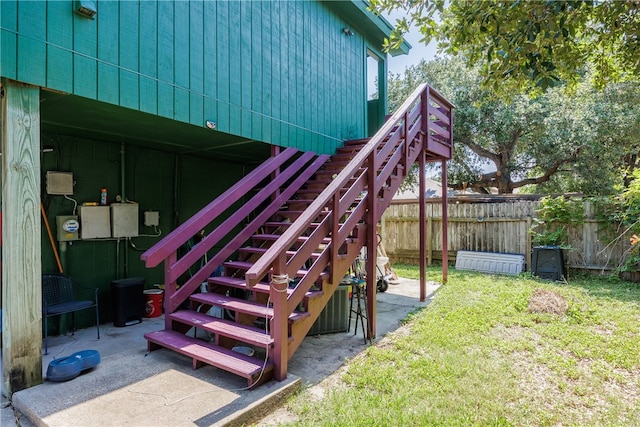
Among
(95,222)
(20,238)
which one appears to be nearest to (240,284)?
(20,238)

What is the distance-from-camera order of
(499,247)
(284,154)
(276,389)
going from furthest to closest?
(499,247), (284,154), (276,389)

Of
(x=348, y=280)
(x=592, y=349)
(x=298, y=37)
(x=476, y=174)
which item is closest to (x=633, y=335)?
(x=592, y=349)

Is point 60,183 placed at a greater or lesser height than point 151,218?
greater

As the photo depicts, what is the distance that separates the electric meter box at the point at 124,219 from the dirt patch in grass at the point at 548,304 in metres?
5.69

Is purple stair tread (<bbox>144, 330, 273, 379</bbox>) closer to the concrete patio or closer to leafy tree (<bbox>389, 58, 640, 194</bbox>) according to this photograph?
the concrete patio

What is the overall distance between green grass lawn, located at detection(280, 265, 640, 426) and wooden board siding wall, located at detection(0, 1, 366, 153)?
9.89ft

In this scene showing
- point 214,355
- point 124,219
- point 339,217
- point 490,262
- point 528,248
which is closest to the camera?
point 214,355

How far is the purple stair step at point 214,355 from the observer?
274 cm

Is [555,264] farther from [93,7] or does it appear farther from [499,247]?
[93,7]

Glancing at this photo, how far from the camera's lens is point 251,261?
A: 4.35 m

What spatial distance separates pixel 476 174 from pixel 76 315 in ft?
46.0

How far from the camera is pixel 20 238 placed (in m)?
2.64

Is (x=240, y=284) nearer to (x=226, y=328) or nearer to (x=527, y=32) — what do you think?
(x=226, y=328)

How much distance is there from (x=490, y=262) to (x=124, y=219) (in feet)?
25.6
